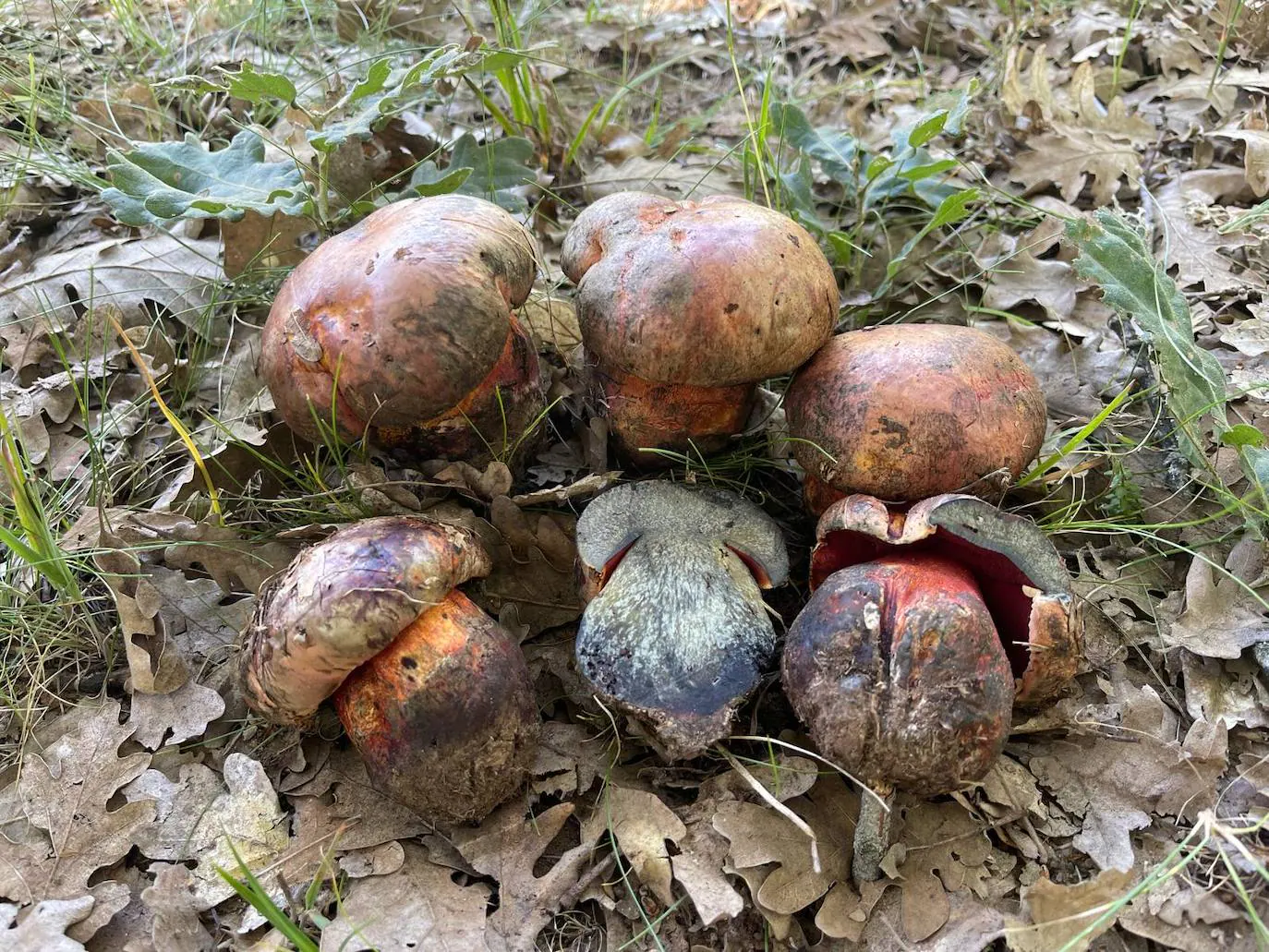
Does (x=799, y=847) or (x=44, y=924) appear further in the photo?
(x=799, y=847)

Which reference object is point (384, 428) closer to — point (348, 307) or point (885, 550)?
point (348, 307)

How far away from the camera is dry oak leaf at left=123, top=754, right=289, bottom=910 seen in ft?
6.50

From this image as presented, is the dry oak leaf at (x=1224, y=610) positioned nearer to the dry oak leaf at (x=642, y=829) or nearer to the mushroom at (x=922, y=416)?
the mushroom at (x=922, y=416)

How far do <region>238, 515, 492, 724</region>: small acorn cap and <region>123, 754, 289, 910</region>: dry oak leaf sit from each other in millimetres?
255

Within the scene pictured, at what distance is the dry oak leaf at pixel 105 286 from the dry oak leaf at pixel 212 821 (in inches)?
64.7

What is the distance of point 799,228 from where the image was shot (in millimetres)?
2285

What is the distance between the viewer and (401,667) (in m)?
1.90

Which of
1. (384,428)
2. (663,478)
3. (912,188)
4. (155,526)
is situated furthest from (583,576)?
(912,188)

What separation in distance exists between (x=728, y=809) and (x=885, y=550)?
0.70 metres

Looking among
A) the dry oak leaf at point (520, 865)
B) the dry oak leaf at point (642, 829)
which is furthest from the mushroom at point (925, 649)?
the dry oak leaf at point (520, 865)

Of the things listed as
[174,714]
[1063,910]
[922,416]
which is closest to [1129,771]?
[1063,910]

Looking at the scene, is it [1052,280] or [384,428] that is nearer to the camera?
[384,428]

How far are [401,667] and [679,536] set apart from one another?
0.77 meters

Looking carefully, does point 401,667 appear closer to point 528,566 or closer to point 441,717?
point 441,717
